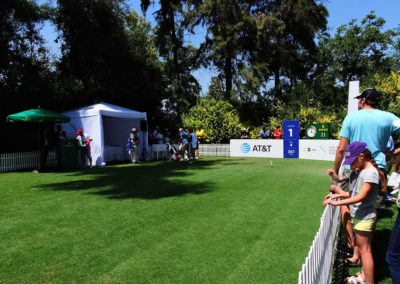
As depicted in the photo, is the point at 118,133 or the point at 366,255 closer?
the point at 366,255

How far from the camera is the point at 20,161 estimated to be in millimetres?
14477

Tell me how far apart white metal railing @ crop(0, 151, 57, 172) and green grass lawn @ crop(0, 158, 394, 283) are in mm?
4874

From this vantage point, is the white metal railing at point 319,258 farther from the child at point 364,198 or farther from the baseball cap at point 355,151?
the baseball cap at point 355,151

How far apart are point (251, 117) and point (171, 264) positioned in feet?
85.3

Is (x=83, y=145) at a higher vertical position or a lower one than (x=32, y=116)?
lower

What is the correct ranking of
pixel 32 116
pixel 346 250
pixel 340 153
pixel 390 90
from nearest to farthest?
pixel 340 153, pixel 346 250, pixel 32 116, pixel 390 90

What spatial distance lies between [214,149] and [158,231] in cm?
1657

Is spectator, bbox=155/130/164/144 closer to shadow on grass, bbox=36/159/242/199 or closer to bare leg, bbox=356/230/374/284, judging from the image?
shadow on grass, bbox=36/159/242/199

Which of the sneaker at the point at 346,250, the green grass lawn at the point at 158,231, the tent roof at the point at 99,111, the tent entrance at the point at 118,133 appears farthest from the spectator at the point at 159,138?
the sneaker at the point at 346,250

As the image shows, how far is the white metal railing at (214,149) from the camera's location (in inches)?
849

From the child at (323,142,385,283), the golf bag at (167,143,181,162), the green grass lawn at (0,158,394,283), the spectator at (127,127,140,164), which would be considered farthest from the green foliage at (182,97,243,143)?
the child at (323,142,385,283)

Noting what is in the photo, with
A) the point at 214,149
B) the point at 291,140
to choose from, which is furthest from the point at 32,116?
the point at 291,140

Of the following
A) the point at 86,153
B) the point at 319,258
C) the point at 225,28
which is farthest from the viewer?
the point at 225,28

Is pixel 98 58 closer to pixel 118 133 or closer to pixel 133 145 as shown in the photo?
pixel 118 133
